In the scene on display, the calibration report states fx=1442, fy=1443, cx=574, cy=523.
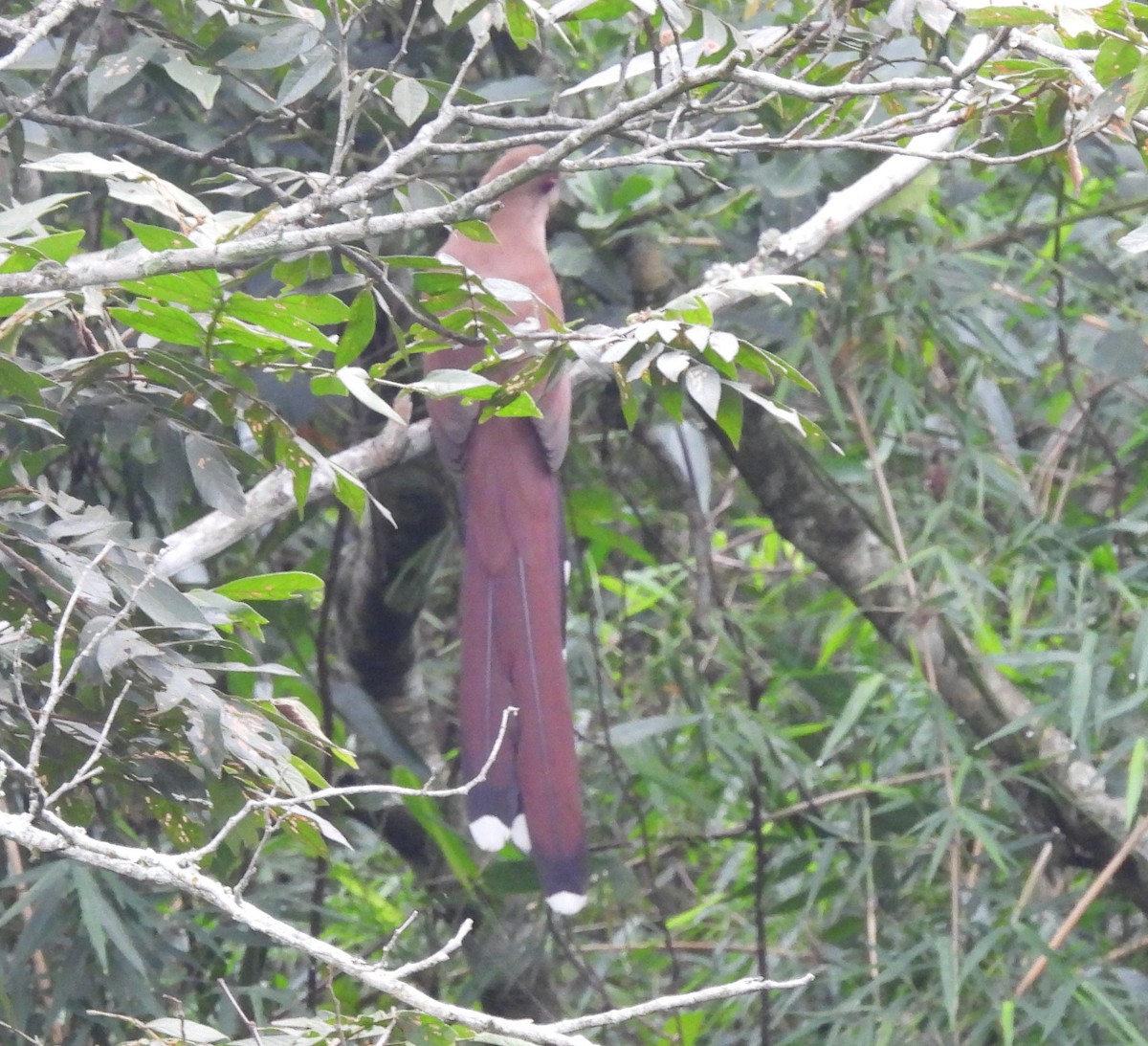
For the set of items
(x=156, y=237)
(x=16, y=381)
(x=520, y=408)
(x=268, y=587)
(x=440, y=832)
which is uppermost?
(x=156, y=237)

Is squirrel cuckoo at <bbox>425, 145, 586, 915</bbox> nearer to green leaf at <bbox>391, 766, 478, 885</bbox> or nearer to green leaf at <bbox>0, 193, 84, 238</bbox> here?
green leaf at <bbox>391, 766, 478, 885</bbox>

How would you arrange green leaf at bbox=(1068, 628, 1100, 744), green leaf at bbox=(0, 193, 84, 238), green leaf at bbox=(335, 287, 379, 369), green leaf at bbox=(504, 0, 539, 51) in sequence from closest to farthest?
green leaf at bbox=(0, 193, 84, 238), green leaf at bbox=(335, 287, 379, 369), green leaf at bbox=(504, 0, 539, 51), green leaf at bbox=(1068, 628, 1100, 744)

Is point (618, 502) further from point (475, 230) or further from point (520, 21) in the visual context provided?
point (475, 230)

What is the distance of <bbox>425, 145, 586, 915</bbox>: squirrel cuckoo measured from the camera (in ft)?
6.52

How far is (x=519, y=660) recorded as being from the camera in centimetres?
212

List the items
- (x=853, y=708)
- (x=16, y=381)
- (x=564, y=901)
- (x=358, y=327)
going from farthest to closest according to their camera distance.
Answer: (x=853, y=708)
(x=564, y=901)
(x=358, y=327)
(x=16, y=381)

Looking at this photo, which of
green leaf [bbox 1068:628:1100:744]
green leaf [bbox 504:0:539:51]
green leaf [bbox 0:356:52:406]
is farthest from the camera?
green leaf [bbox 1068:628:1100:744]

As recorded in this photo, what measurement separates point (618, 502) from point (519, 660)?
742 mm

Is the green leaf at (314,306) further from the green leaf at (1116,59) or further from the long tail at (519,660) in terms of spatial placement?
the long tail at (519,660)

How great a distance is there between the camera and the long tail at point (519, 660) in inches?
78.1

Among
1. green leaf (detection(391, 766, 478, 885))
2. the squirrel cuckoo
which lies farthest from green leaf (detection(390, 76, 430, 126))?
green leaf (detection(391, 766, 478, 885))

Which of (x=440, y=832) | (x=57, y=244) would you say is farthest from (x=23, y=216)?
(x=440, y=832)

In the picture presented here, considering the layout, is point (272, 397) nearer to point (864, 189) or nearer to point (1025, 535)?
point (864, 189)

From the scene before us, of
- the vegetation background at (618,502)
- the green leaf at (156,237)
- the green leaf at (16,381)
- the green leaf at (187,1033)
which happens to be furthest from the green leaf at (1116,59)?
the green leaf at (187,1033)
